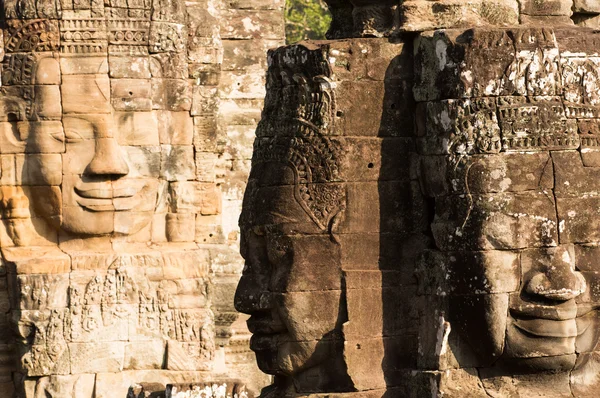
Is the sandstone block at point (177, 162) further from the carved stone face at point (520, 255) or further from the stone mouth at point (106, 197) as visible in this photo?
the carved stone face at point (520, 255)

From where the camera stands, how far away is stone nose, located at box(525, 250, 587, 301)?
1173 centimetres

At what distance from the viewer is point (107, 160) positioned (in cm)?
1828

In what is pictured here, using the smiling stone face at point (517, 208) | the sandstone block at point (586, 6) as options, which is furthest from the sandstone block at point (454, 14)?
the sandstone block at point (586, 6)

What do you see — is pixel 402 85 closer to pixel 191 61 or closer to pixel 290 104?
pixel 290 104

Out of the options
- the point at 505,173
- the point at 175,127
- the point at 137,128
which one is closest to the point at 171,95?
the point at 175,127

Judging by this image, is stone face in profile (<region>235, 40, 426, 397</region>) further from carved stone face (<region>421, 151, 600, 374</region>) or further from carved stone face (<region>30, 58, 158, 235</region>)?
carved stone face (<region>30, 58, 158, 235</region>)

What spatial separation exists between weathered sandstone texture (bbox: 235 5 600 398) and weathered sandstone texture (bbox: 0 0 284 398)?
553 cm

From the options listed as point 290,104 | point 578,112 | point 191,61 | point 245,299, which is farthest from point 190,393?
point 191,61

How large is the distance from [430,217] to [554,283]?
1.03 m

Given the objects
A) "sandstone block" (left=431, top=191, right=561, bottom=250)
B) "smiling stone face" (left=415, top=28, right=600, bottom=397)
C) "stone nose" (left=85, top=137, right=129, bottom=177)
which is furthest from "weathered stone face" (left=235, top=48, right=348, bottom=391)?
"stone nose" (left=85, top=137, right=129, bottom=177)

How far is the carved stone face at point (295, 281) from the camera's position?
40.4 ft

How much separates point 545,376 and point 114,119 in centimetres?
752

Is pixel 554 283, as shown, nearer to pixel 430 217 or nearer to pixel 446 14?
pixel 430 217

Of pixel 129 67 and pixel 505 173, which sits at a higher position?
pixel 129 67
